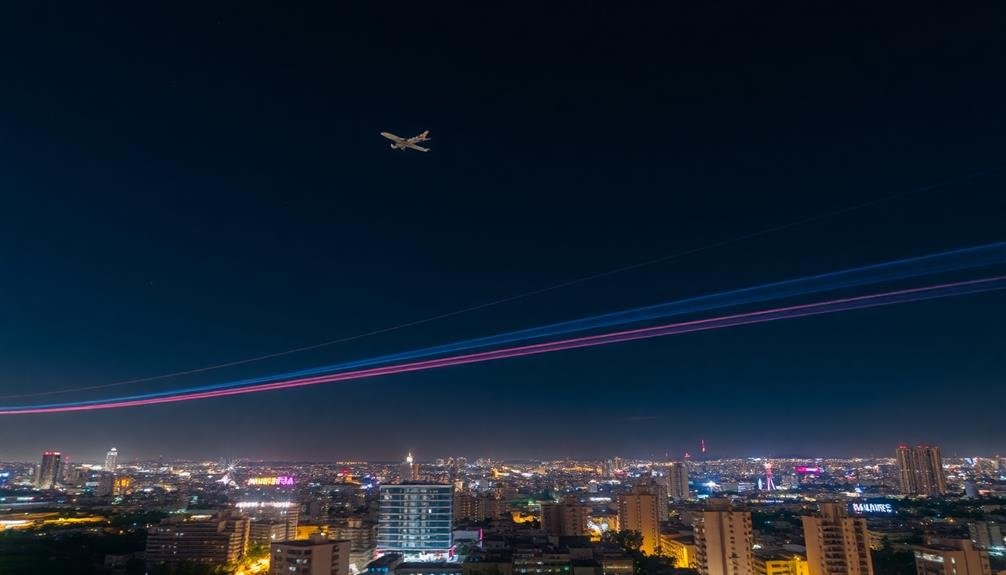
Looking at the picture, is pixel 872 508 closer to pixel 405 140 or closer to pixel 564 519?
pixel 564 519

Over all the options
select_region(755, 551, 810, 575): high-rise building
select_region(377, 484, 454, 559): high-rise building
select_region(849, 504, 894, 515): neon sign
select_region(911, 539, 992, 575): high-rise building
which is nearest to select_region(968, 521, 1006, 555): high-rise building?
select_region(911, 539, 992, 575): high-rise building

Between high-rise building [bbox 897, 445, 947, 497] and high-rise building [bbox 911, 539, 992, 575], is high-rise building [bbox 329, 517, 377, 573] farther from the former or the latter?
high-rise building [bbox 897, 445, 947, 497]

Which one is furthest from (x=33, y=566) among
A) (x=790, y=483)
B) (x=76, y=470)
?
(x=790, y=483)

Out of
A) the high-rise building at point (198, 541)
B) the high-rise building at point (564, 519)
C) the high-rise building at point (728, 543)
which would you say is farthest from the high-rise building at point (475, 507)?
the high-rise building at point (728, 543)

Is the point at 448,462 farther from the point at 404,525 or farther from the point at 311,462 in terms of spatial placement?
the point at 404,525

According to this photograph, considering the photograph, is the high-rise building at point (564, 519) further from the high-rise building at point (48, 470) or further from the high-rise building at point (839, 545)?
the high-rise building at point (48, 470)

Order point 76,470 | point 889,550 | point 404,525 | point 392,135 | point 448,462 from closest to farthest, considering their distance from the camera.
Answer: point 392,135
point 889,550
point 404,525
point 76,470
point 448,462
